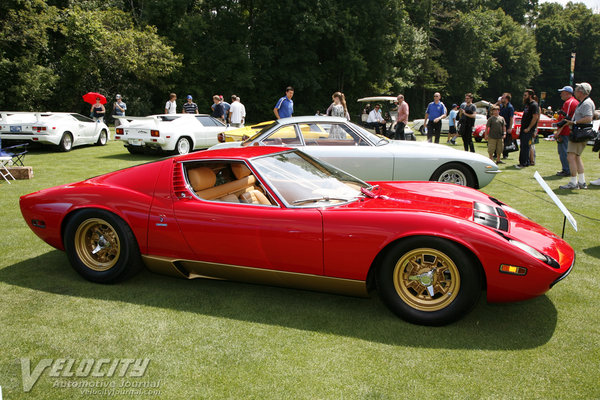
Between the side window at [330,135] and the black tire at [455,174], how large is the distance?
4.03 ft

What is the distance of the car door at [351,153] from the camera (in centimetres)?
682

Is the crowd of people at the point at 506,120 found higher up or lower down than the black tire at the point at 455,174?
higher up

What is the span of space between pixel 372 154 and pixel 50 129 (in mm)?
9774

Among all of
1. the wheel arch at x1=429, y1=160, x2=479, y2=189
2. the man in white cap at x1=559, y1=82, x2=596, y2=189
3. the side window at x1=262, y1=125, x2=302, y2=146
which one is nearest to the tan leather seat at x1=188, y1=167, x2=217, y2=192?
the side window at x1=262, y1=125, x2=302, y2=146

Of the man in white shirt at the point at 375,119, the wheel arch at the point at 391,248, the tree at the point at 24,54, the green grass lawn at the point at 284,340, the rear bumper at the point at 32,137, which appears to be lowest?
the green grass lawn at the point at 284,340

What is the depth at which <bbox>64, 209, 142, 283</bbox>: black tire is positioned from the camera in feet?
12.2

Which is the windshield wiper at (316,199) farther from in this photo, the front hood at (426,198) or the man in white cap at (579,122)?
A: the man in white cap at (579,122)

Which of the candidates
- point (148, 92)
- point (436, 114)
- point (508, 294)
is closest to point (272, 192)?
point (508, 294)

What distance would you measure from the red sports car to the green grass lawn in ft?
0.76

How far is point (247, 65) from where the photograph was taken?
30781mm

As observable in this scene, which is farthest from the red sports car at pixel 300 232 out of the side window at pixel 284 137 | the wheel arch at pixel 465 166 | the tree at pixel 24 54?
the tree at pixel 24 54

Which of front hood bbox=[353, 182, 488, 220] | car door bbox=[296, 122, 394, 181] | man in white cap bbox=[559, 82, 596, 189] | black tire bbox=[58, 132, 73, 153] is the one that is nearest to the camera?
front hood bbox=[353, 182, 488, 220]

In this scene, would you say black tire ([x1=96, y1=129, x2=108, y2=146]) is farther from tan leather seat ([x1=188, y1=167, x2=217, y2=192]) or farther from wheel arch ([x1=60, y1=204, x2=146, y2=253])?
tan leather seat ([x1=188, y1=167, x2=217, y2=192])

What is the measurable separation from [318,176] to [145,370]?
2021 millimetres
